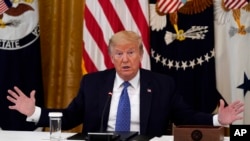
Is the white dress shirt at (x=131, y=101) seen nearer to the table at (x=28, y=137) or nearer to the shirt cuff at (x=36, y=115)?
the table at (x=28, y=137)

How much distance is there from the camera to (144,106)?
3.37 m

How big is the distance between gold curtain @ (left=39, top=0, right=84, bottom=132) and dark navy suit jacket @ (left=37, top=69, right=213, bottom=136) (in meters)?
1.34

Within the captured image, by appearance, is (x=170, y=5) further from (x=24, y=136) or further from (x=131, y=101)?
(x=24, y=136)

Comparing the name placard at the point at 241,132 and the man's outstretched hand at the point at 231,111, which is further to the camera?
the man's outstretched hand at the point at 231,111

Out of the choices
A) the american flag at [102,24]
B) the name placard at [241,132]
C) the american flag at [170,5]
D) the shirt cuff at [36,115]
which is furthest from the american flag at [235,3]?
the name placard at [241,132]

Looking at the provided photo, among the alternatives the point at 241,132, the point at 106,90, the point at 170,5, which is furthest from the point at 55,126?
the point at 170,5

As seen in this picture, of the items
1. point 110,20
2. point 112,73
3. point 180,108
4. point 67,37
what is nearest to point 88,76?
point 112,73

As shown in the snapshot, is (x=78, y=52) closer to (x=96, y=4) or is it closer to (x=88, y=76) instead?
(x=96, y=4)

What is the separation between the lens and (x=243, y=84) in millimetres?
4461

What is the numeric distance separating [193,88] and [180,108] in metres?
1.12

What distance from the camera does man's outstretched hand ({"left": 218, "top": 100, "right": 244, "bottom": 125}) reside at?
2989 millimetres

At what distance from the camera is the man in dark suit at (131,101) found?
3.34 metres

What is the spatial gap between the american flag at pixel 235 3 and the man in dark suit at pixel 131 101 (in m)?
1.27

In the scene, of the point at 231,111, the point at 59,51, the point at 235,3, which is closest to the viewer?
the point at 231,111
